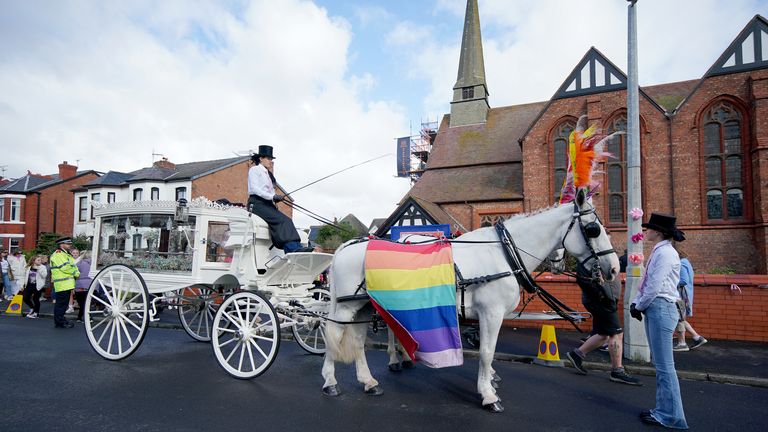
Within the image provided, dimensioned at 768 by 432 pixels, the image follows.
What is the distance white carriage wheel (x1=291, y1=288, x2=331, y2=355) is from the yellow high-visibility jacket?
222 inches

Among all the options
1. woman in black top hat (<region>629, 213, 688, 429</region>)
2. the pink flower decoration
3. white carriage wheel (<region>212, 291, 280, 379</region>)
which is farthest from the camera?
the pink flower decoration

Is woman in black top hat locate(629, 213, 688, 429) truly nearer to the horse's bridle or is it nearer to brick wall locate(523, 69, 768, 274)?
the horse's bridle

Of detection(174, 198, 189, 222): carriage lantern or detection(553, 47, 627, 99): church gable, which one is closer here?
detection(174, 198, 189, 222): carriage lantern

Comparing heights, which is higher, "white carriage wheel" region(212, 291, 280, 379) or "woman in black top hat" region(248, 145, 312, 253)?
"woman in black top hat" region(248, 145, 312, 253)

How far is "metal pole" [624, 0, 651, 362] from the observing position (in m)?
6.65

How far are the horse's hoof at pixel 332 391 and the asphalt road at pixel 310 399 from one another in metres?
0.07

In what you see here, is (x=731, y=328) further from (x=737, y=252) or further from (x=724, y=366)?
(x=737, y=252)

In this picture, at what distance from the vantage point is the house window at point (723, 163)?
711 inches

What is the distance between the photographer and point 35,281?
39.6ft

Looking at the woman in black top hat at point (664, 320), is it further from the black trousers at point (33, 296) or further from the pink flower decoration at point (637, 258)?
the black trousers at point (33, 296)

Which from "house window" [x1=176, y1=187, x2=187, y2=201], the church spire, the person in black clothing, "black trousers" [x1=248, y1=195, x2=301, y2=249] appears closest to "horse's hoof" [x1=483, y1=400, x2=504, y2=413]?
the person in black clothing

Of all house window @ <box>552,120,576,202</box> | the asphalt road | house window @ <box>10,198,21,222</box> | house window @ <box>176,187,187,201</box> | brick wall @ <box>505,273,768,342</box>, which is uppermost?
house window @ <box>552,120,576,202</box>

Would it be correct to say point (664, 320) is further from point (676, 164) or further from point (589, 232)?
point (676, 164)

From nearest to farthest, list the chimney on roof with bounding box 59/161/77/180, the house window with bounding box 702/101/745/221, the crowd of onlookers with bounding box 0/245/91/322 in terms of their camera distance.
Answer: the crowd of onlookers with bounding box 0/245/91/322, the house window with bounding box 702/101/745/221, the chimney on roof with bounding box 59/161/77/180
